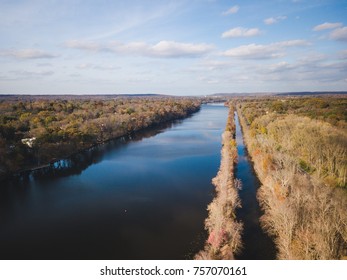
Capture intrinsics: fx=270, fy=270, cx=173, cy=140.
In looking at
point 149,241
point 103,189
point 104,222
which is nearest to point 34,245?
point 104,222

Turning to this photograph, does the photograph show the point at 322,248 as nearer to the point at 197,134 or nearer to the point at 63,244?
the point at 63,244

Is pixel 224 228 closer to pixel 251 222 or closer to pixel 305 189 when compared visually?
pixel 251 222

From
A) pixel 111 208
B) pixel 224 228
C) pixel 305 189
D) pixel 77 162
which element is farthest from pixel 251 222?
pixel 77 162

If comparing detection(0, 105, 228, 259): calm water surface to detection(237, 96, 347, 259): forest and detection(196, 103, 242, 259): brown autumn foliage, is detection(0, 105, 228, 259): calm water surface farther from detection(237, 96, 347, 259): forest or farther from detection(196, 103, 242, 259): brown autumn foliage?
detection(237, 96, 347, 259): forest

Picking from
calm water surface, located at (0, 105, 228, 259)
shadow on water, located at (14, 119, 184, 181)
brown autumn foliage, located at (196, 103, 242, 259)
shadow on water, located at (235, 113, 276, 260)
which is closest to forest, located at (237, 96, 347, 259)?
shadow on water, located at (235, 113, 276, 260)

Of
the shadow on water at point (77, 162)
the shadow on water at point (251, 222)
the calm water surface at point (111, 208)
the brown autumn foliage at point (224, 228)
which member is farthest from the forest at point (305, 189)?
the shadow on water at point (77, 162)
